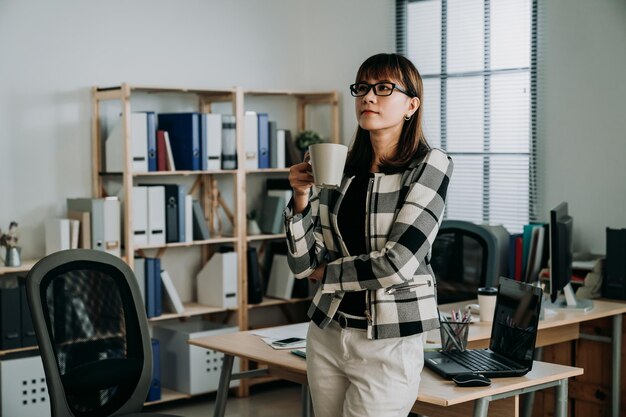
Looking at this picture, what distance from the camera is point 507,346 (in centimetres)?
289

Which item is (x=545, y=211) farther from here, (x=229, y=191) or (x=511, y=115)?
(x=229, y=191)

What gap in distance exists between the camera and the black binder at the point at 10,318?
4.43 meters

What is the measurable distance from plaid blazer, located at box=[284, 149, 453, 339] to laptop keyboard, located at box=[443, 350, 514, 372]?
645mm

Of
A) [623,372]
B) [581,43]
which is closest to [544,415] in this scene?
[623,372]

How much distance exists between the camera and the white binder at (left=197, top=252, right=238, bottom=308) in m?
5.36

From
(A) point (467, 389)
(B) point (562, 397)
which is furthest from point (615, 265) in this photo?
(A) point (467, 389)

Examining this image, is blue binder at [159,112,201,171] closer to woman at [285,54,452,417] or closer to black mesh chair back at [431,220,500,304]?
black mesh chair back at [431,220,500,304]

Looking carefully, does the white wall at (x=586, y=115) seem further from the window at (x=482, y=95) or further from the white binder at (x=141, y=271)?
the white binder at (x=141, y=271)

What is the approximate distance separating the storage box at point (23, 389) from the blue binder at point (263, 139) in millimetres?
1820

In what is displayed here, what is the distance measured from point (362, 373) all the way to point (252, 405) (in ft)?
10.8

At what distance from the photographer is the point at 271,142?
5625 millimetres

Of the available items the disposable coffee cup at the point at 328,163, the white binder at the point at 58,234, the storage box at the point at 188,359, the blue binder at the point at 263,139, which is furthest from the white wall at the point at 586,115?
the disposable coffee cup at the point at 328,163

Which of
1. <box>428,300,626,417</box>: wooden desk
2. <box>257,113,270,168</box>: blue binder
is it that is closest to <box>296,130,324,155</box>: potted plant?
<box>257,113,270,168</box>: blue binder

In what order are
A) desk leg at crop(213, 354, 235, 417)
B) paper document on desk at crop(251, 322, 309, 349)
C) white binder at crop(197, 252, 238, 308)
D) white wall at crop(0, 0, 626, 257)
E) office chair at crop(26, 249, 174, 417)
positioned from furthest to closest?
white binder at crop(197, 252, 238, 308) < white wall at crop(0, 0, 626, 257) < desk leg at crop(213, 354, 235, 417) < paper document on desk at crop(251, 322, 309, 349) < office chair at crop(26, 249, 174, 417)
